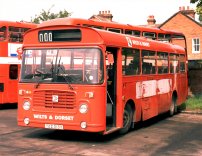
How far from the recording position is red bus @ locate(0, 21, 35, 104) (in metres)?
18.1

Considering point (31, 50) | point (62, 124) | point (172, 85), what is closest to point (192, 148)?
point (62, 124)

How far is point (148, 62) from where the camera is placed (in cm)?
1302

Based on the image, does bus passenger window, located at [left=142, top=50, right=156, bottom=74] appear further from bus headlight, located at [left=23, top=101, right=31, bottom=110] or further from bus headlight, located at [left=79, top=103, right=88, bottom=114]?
bus headlight, located at [left=23, top=101, right=31, bottom=110]

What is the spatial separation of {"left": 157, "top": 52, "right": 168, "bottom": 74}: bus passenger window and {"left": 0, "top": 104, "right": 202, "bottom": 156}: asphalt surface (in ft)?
6.36

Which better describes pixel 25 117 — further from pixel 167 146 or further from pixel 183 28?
pixel 183 28

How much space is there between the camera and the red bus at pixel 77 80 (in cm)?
990

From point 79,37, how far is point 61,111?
6.03 feet

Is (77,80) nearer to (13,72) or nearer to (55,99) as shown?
(55,99)

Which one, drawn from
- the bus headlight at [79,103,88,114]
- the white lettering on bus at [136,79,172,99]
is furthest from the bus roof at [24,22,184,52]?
the bus headlight at [79,103,88,114]

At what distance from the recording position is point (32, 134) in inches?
452

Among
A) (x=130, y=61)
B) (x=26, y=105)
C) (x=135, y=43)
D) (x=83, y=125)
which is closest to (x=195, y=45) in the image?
(x=135, y=43)

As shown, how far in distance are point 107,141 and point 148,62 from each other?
11.3 ft

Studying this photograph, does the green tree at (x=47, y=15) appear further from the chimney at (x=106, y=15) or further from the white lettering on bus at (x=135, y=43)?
the white lettering on bus at (x=135, y=43)

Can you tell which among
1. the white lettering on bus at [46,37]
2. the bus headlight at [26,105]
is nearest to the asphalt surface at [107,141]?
the bus headlight at [26,105]
